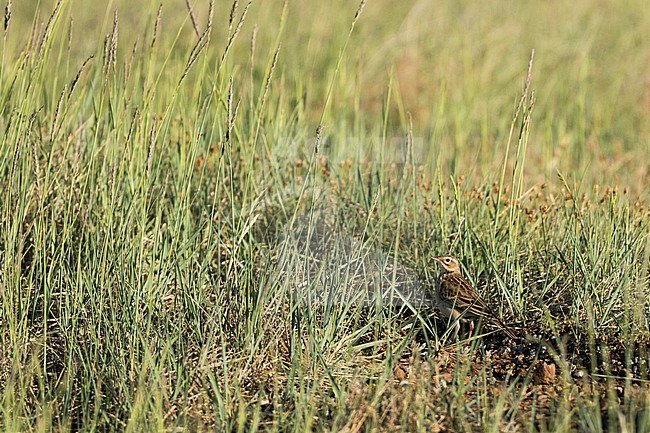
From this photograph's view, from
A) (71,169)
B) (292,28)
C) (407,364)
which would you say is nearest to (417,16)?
(292,28)

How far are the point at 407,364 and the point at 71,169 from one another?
5.63ft


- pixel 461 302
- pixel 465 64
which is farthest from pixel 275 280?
pixel 465 64

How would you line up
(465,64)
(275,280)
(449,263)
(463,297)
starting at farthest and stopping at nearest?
(465,64)
(449,263)
(463,297)
(275,280)

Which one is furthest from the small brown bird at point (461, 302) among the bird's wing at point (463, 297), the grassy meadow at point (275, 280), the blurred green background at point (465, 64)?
the blurred green background at point (465, 64)

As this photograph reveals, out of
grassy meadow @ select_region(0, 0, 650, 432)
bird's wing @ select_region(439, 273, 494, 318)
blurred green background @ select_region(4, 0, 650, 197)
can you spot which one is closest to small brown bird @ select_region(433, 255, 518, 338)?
bird's wing @ select_region(439, 273, 494, 318)

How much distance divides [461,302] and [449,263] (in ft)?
0.68

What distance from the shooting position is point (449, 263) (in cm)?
353

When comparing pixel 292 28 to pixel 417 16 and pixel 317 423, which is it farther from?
pixel 317 423

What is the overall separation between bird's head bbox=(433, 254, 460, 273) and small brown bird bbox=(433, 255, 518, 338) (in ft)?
0.05

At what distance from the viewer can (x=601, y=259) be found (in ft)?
11.4

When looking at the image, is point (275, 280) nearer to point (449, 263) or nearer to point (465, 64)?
point (449, 263)

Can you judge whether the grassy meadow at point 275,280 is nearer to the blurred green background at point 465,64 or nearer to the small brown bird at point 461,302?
the small brown bird at point 461,302

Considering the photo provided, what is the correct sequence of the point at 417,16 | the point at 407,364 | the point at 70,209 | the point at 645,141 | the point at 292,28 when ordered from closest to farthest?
the point at 407,364 → the point at 70,209 → the point at 645,141 → the point at 292,28 → the point at 417,16

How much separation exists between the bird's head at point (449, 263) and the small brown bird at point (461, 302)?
2cm
